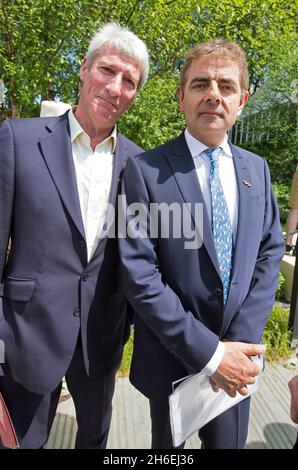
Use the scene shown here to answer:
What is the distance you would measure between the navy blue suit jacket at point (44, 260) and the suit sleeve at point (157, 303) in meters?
0.20

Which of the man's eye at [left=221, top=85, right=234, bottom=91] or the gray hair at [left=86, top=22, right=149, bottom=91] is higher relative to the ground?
the gray hair at [left=86, top=22, right=149, bottom=91]

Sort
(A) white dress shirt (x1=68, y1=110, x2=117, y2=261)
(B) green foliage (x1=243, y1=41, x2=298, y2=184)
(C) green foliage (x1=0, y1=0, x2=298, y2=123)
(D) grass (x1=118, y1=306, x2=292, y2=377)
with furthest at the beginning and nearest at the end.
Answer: (B) green foliage (x1=243, y1=41, x2=298, y2=184) → (C) green foliage (x1=0, y1=0, x2=298, y2=123) → (D) grass (x1=118, y1=306, x2=292, y2=377) → (A) white dress shirt (x1=68, y1=110, x2=117, y2=261)

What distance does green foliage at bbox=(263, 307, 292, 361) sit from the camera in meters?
3.51

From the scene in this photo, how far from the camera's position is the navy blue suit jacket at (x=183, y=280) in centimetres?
156

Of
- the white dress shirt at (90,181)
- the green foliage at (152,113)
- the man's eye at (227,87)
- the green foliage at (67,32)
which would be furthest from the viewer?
the green foliage at (152,113)

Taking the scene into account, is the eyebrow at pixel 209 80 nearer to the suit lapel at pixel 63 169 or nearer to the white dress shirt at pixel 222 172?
the white dress shirt at pixel 222 172

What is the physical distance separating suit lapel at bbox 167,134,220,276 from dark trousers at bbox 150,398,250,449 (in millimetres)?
724

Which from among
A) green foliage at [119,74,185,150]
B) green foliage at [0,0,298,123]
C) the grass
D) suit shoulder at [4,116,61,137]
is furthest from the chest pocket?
green foliage at [119,74,185,150]

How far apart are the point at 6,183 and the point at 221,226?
991 millimetres

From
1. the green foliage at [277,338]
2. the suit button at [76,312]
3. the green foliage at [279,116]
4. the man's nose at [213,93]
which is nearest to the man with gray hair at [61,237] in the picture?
the suit button at [76,312]

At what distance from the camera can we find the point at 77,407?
2021mm

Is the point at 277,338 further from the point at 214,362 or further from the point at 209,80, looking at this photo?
the point at 209,80

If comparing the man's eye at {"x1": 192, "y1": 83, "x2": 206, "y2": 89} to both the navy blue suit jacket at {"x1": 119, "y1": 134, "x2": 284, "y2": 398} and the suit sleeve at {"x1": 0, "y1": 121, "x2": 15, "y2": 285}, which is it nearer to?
the navy blue suit jacket at {"x1": 119, "y1": 134, "x2": 284, "y2": 398}

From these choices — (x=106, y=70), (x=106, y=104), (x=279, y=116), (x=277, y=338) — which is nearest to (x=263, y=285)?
(x=106, y=104)
